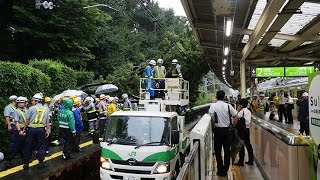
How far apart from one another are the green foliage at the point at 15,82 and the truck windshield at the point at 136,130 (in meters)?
5.16

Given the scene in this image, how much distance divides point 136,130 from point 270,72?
42.1 ft

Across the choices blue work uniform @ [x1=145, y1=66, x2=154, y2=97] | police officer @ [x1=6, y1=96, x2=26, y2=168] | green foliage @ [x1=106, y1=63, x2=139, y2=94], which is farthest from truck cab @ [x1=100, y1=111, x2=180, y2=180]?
green foliage @ [x1=106, y1=63, x2=139, y2=94]

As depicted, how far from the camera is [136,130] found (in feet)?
29.8

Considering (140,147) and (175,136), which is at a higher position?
(175,136)

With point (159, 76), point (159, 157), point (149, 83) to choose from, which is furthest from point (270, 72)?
point (159, 157)

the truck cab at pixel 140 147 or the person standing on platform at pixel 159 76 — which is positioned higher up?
the person standing on platform at pixel 159 76

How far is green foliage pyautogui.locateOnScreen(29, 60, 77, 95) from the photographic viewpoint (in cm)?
1620

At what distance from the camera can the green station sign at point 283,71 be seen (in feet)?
63.6

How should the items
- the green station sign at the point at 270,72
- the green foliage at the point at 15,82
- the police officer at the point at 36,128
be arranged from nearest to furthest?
the police officer at the point at 36,128, the green foliage at the point at 15,82, the green station sign at the point at 270,72

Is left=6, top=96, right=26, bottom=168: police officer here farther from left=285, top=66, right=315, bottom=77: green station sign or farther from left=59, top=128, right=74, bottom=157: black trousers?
left=285, top=66, right=315, bottom=77: green station sign

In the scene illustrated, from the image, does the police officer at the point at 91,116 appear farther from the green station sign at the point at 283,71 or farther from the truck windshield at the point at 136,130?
the green station sign at the point at 283,71

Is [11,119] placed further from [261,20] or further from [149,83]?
[261,20]

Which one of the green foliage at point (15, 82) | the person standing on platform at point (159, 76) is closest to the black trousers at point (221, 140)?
the person standing on platform at point (159, 76)

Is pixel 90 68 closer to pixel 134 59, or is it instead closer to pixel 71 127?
pixel 134 59
